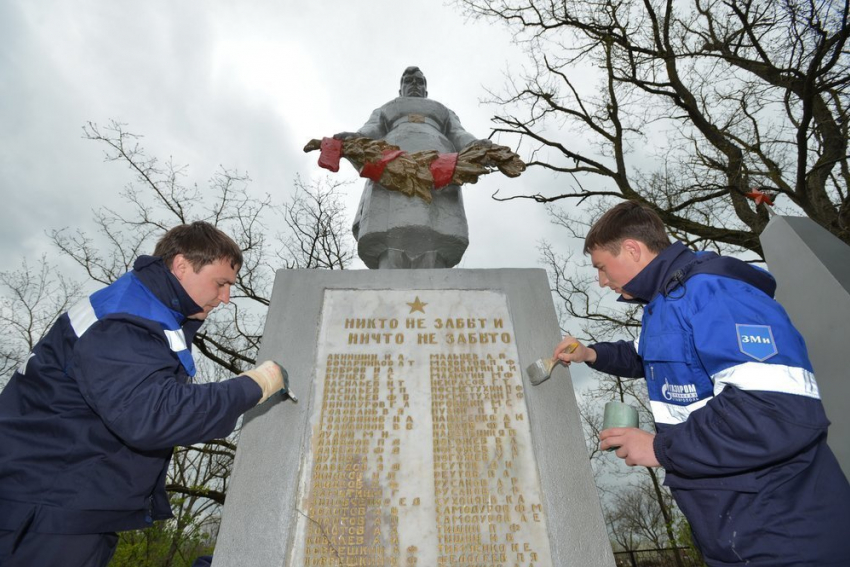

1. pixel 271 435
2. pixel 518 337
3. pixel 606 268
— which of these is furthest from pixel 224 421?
pixel 606 268

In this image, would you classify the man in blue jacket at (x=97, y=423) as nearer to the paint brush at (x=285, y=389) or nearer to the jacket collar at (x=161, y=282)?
the jacket collar at (x=161, y=282)

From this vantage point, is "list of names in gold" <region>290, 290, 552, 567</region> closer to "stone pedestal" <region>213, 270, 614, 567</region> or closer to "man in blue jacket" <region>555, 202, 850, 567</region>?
"stone pedestal" <region>213, 270, 614, 567</region>

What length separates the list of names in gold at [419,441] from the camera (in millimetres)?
2182

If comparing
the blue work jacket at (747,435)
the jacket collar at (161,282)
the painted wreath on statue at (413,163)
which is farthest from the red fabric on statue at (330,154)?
the blue work jacket at (747,435)

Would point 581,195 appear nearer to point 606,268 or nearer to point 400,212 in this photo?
point 400,212

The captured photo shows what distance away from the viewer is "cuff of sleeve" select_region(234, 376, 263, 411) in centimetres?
196

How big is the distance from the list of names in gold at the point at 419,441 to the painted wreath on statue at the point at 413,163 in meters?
1.36

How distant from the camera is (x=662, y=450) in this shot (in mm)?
1765

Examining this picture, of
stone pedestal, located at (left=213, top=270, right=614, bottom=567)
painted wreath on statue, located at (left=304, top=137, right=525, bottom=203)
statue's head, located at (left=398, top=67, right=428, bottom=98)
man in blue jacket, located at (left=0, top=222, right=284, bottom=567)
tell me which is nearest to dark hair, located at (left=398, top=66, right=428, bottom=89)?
statue's head, located at (left=398, top=67, right=428, bottom=98)

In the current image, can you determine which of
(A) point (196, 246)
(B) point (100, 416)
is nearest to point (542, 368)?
(A) point (196, 246)

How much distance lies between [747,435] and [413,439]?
1.50 meters

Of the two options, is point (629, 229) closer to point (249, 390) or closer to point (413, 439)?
point (413, 439)

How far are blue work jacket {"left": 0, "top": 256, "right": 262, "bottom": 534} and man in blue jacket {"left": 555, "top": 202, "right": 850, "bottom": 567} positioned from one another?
176cm

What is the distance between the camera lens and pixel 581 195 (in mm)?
10055
